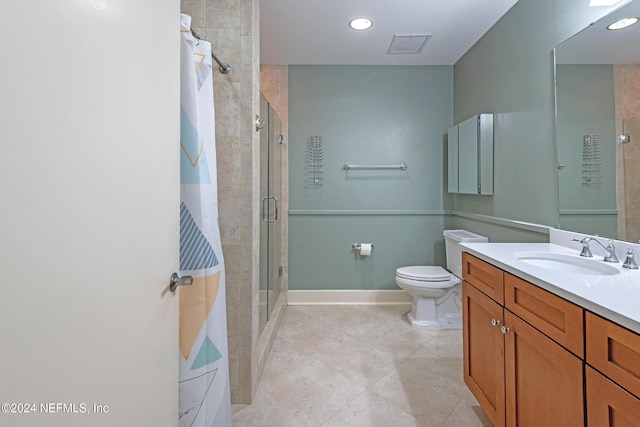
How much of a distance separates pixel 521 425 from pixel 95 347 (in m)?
1.36

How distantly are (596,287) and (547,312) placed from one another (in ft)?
0.49

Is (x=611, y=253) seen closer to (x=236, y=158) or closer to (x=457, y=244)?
(x=457, y=244)

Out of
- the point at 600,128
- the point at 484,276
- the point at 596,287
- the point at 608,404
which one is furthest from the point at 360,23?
the point at 608,404

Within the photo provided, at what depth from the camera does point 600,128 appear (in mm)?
1413

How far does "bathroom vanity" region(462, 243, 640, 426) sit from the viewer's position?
708mm

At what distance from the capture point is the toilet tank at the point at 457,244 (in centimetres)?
242

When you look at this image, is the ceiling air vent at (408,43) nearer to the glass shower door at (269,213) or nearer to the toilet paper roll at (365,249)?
the glass shower door at (269,213)

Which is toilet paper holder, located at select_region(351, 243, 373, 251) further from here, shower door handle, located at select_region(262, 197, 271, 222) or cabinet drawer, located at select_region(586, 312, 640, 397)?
cabinet drawer, located at select_region(586, 312, 640, 397)

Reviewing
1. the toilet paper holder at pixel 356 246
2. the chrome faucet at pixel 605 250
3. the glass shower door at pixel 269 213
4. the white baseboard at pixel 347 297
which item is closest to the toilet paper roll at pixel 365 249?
the toilet paper holder at pixel 356 246

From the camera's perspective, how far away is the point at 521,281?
108 centimetres

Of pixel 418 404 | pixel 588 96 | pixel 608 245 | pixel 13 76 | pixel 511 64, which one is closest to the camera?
pixel 13 76

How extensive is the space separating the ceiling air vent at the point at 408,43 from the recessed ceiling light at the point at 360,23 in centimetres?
30

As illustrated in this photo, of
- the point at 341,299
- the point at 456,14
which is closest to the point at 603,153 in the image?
the point at 456,14

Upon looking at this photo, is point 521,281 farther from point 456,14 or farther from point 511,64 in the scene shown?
point 456,14
